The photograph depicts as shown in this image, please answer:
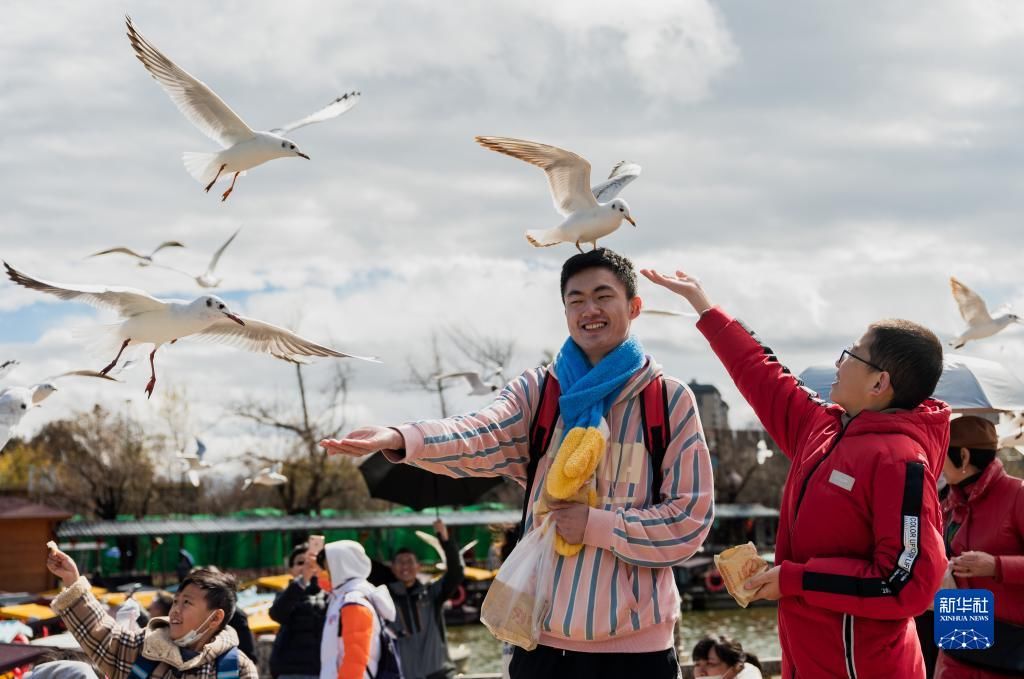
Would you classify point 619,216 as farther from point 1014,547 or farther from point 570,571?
point 570,571

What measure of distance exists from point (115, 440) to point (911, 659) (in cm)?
4252

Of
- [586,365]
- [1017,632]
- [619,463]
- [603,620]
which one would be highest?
[586,365]

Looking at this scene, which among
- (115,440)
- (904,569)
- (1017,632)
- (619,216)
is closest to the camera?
(904,569)

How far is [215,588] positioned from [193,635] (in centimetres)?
19

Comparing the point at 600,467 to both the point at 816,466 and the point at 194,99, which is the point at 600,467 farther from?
the point at 194,99

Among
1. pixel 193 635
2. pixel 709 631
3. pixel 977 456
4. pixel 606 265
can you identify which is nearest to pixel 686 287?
pixel 606 265

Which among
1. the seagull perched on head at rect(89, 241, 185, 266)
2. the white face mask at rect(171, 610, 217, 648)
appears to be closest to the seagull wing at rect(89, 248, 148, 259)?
the seagull perched on head at rect(89, 241, 185, 266)

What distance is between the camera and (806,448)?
3.07 meters

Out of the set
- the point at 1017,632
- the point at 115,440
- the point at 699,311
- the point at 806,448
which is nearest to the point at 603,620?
the point at 806,448

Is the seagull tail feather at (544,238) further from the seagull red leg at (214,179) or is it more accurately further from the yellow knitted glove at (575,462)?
the yellow knitted glove at (575,462)

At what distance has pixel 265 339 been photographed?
17.0ft

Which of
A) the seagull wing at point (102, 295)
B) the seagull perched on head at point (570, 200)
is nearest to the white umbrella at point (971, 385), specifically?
the seagull perched on head at point (570, 200)

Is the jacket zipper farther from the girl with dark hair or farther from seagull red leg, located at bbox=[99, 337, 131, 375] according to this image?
seagull red leg, located at bbox=[99, 337, 131, 375]

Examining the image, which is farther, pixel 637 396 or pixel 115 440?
pixel 115 440
